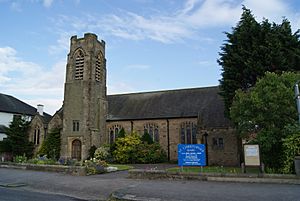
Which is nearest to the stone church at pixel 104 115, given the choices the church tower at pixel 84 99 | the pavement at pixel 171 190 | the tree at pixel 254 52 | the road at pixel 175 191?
the church tower at pixel 84 99

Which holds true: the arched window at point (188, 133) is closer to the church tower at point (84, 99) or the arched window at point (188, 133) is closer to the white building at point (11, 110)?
the church tower at point (84, 99)

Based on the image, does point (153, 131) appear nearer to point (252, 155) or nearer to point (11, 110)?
point (252, 155)

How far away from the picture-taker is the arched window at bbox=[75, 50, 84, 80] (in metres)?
32.0

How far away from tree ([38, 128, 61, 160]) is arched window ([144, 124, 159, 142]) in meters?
10.8

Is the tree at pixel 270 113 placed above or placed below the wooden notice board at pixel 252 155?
above

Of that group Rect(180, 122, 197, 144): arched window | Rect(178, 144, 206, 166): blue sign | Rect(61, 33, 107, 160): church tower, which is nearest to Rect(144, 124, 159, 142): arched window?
Rect(180, 122, 197, 144): arched window

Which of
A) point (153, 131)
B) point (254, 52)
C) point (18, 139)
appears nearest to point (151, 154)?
point (153, 131)

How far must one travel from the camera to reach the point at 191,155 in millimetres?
15117

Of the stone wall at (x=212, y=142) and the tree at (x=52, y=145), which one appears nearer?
the stone wall at (x=212, y=142)

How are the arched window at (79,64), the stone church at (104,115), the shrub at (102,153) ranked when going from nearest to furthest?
the shrub at (102,153), the stone church at (104,115), the arched window at (79,64)

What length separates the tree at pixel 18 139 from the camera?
31.5 metres

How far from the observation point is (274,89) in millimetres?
14641

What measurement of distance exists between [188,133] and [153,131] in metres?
4.43

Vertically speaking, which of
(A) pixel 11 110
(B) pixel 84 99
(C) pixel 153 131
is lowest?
(C) pixel 153 131
